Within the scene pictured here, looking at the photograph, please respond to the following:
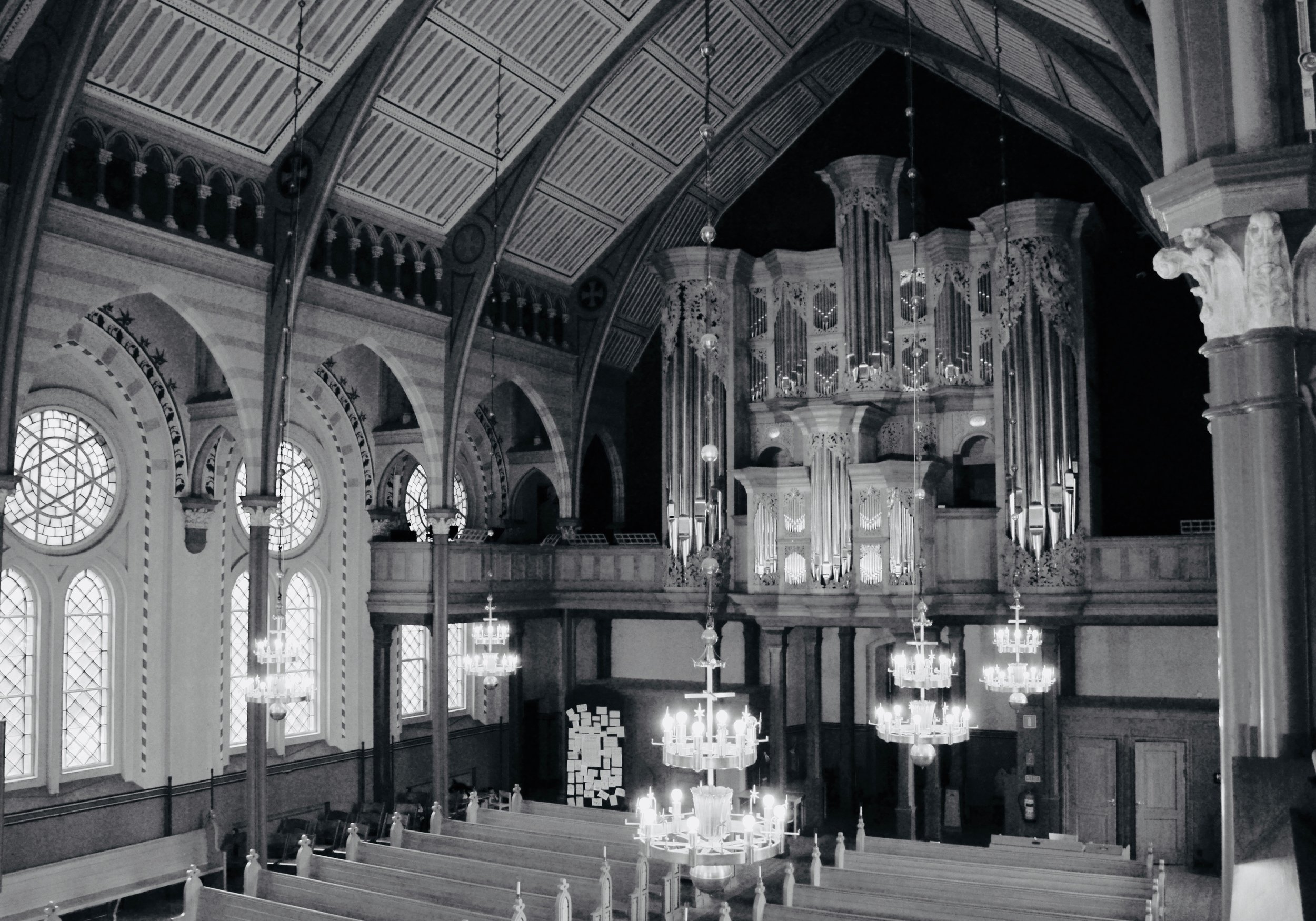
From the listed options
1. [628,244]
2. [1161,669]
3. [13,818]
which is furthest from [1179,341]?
[13,818]

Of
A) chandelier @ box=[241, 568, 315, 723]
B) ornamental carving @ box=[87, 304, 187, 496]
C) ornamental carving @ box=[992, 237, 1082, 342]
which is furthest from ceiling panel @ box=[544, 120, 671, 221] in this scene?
chandelier @ box=[241, 568, 315, 723]

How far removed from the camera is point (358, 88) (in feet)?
58.5

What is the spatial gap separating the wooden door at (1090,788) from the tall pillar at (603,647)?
34.3 feet

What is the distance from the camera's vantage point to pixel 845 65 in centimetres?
2527

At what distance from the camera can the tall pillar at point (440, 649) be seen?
2172 centimetres

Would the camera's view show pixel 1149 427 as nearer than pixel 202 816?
No

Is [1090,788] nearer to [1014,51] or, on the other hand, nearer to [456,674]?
[1014,51]

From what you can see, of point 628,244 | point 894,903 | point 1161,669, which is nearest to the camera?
point 894,903

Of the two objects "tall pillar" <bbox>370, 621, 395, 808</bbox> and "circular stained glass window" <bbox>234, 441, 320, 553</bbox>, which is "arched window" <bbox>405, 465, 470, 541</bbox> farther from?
"tall pillar" <bbox>370, 621, 395, 808</bbox>

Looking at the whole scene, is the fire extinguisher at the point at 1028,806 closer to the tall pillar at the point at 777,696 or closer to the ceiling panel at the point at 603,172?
the tall pillar at the point at 777,696

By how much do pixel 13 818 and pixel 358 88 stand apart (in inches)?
476

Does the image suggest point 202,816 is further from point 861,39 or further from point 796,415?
point 861,39

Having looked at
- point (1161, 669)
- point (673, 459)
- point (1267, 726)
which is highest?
point (673, 459)

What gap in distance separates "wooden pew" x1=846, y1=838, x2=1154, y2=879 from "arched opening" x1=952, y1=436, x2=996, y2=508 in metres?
7.14
